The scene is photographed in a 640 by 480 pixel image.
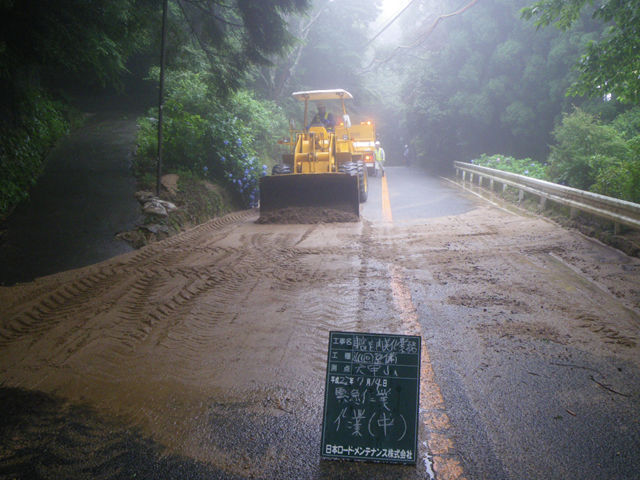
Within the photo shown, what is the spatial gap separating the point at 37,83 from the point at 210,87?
593 cm

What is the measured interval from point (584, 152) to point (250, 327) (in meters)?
11.7

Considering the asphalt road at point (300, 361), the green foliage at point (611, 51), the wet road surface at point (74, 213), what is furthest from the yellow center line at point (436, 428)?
the green foliage at point (611, 51)

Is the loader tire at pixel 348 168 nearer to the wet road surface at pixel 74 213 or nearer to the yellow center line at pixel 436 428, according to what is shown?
the wet road surface at pixel 74 213

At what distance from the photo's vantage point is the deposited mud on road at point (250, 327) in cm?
290

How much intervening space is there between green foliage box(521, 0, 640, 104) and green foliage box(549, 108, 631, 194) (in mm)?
2587

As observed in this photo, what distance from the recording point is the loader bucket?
11.6 meters

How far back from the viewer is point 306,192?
11742mm

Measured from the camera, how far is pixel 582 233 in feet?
28.5

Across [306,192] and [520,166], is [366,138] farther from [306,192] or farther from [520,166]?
[306,192]

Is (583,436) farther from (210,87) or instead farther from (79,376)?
(210,87)

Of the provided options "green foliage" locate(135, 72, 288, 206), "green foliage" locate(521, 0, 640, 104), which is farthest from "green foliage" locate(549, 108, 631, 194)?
"green foliage" locate(135, 72, 288, 206)

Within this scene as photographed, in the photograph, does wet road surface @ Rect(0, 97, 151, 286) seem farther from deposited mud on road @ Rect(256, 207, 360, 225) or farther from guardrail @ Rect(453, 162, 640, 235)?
guardrail @ Rect(453, 162, 640, 235)

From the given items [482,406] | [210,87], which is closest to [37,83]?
[210,87]

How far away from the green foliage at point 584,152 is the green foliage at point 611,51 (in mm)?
2587
